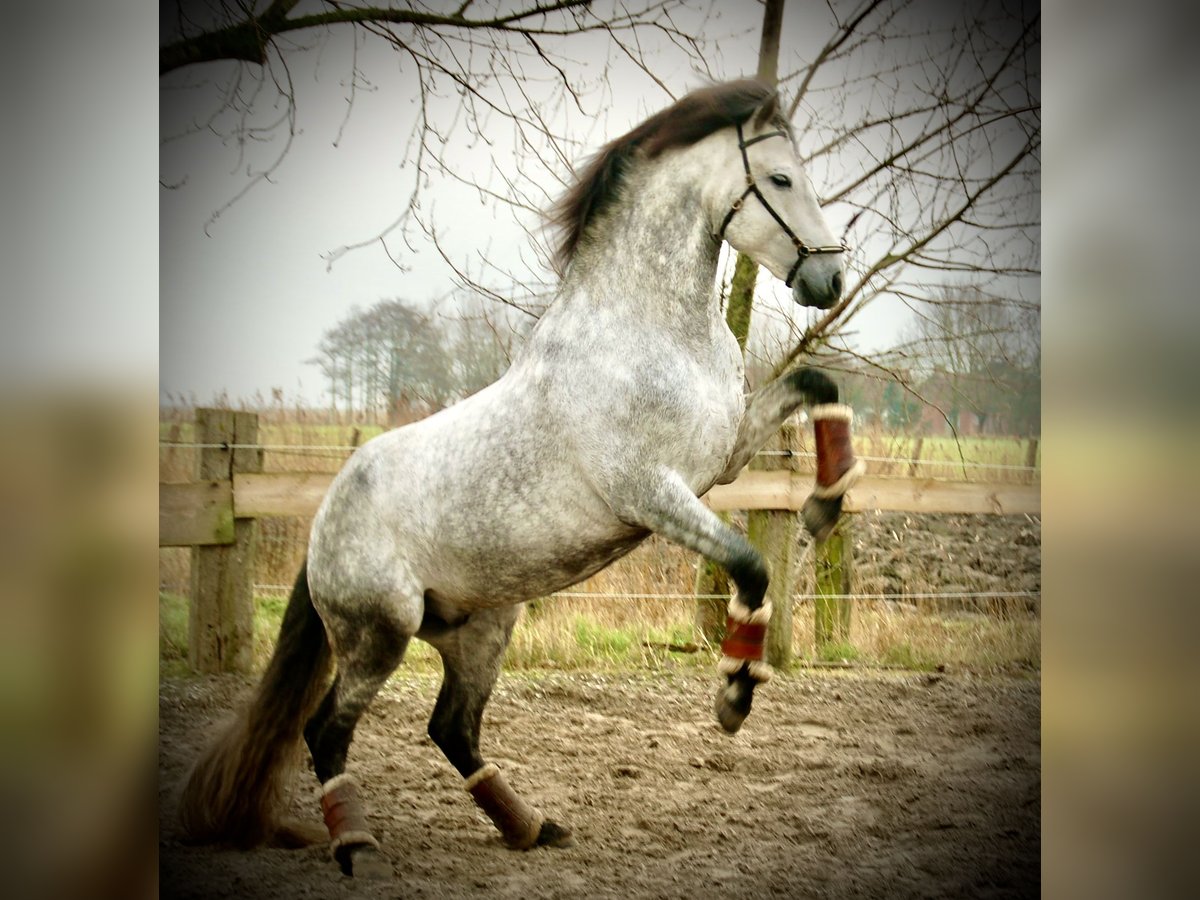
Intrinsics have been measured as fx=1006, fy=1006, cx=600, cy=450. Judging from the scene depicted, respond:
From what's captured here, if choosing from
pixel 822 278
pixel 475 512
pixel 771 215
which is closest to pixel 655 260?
pixel 771 215

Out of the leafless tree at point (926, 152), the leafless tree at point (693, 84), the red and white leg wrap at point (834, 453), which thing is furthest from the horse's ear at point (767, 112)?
the red and white leg wrap at point (834, 453)

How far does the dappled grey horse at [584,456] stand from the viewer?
8.14 feet

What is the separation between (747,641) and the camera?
2375 mm

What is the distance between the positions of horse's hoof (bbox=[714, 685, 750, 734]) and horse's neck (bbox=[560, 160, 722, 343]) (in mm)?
888

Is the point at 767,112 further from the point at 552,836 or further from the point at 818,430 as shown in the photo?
the point at 552,836

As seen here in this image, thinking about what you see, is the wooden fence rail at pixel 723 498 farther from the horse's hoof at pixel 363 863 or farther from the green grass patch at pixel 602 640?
the horse's hoof at pixel 363 863

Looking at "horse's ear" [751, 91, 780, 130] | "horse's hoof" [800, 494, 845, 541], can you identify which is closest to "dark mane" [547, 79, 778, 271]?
"horse's ear" [751, 91, 780, 130]

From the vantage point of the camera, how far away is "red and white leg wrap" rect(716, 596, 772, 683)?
2.37 meters

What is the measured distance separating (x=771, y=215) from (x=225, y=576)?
2.03 metres

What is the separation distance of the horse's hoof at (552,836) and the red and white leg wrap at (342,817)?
1.58ft
